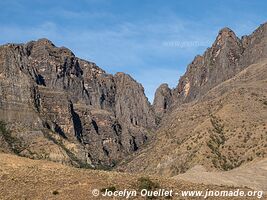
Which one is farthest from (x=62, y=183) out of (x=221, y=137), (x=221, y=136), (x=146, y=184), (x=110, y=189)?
(x=221, y=136)

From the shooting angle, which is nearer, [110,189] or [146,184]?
[110,189]

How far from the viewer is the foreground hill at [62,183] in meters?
53.0

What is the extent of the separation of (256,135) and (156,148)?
203 feet

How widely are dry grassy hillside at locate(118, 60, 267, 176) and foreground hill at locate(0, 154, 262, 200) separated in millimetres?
70201

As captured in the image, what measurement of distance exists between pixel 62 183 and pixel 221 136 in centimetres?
10334

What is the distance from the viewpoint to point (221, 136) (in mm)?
153500

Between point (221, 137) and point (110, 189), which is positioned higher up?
point (221, 137)

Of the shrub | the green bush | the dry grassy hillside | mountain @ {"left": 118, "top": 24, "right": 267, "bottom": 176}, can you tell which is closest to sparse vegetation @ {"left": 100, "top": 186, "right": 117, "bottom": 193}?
the shrub

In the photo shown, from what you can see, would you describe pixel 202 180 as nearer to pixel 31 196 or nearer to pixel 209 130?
pixel 31 196

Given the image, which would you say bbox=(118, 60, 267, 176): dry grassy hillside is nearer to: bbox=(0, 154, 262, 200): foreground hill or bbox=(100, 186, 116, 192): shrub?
bbox=(0, 154, 262, 200): foreground hill

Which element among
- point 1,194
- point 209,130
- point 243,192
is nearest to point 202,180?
point 243,192

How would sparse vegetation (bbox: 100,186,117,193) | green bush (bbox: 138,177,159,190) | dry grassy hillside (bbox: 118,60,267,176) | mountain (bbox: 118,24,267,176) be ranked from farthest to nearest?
dry grassy hillside (bbox: 118,60,267,176) → mountain (bbox: 118,24,267,176) → green bush (bbox: 138,177,159,190) → sparse vegetation (bbox: 100,186,117,193)

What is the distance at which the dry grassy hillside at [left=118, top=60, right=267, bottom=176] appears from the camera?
13638cm

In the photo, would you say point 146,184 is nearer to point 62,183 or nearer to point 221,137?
point 62,183
